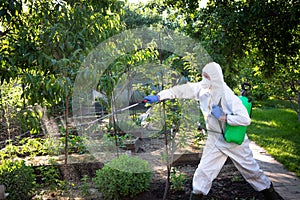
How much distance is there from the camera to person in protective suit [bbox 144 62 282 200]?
3547 mm

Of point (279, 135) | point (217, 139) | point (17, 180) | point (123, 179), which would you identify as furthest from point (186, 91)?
point (279, 135)

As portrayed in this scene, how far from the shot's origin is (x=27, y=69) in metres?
4.17

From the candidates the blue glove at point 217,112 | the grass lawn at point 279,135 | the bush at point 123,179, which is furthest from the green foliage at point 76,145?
the grass lawn at point 279,135

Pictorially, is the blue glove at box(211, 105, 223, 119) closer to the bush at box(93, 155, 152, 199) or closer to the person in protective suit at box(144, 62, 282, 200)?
the person in protective suit at box(144, 62, 282, 200)

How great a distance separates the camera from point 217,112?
3.54 metres

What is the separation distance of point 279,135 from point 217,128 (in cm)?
507

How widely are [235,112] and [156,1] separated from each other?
134 inches

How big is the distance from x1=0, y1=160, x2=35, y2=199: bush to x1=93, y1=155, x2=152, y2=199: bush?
0.89 metres

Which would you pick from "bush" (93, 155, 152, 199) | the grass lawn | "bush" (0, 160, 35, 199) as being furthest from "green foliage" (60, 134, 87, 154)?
the grass lawn

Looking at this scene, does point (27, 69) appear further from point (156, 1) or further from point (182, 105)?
point (156, 1)

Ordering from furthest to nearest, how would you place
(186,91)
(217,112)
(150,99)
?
(186,91) → (150,99) → (217,112)

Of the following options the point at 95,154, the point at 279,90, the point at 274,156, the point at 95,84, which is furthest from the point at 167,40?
the point at 279,90

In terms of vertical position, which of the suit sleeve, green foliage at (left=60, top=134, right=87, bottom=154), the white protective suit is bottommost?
green foliage at (left=60, top=134, right=87, bottom=154)

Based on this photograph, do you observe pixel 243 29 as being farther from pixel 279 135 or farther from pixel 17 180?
pixel 279 135
